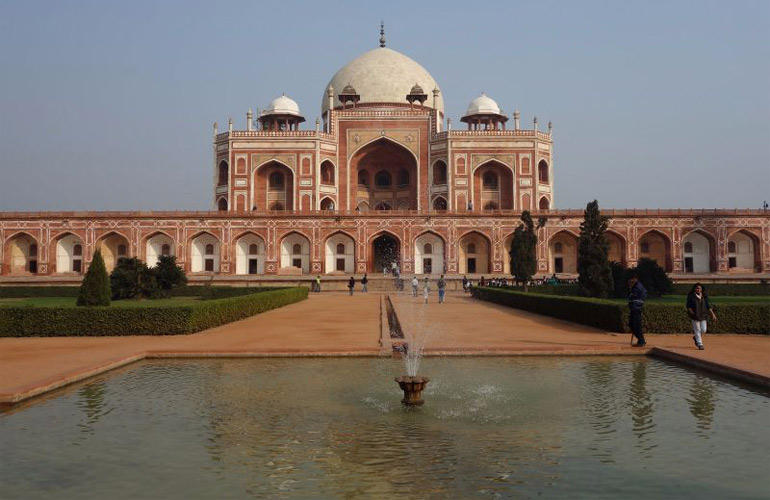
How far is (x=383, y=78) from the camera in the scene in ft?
140

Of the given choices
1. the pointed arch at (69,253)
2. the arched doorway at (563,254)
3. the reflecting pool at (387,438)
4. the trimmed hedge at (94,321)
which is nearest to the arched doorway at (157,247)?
the pointed arch at (69,253)

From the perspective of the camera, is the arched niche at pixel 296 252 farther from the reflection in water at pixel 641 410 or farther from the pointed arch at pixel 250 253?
the reflection in water at pixel 641 410

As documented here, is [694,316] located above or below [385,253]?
below

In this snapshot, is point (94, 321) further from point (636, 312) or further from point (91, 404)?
point (636, 312)

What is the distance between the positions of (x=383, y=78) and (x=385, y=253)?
47.1 ft

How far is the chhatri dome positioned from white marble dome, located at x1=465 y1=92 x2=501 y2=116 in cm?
250

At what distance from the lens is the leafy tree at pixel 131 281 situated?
2123 centimetres

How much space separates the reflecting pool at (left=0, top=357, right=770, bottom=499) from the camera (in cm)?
371

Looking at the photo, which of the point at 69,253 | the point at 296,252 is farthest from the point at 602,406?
the point at 69,253

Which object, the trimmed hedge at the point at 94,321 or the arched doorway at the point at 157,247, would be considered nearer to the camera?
the trimmed hedge at the point at 94,321

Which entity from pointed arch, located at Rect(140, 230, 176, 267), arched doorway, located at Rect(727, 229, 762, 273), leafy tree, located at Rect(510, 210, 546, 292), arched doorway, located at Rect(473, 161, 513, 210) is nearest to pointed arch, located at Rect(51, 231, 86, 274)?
pointed arch, located at Rect(140, 230, 176, 267)

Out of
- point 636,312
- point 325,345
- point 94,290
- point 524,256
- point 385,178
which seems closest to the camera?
point 636,312

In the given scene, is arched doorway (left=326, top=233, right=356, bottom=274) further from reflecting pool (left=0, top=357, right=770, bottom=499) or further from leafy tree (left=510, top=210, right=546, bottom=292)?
reflecting pool (left=0, top=357, right=770, bottom=499)

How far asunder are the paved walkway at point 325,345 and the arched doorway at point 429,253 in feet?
65.8
